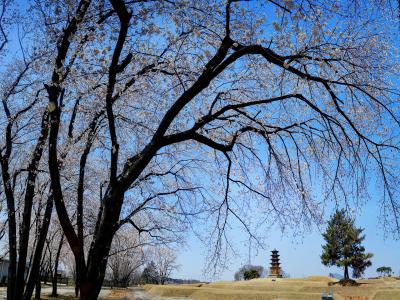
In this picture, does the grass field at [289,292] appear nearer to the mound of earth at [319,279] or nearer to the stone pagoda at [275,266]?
the mound of earth at [319,279]

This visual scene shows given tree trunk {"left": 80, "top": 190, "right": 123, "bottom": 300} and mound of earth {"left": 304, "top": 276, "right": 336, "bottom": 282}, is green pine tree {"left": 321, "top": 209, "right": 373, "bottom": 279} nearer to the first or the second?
mound of earth {"left": 304, "top": 276, "right": 336, "bottom": 282}

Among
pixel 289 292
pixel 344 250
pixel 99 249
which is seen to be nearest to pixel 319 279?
pixel 344 250

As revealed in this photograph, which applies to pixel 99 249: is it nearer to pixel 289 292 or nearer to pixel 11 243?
pixel 11 243

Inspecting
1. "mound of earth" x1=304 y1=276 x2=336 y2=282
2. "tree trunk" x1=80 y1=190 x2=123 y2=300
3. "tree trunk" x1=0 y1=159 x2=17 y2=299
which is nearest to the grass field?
"mound of earth" x1=304 y1=276 x2=336 y2=282

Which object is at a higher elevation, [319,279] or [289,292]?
[289,292]

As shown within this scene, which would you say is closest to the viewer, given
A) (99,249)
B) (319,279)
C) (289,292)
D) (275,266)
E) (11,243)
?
(99,249)

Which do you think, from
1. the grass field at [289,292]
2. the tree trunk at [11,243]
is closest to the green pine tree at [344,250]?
the grass field at [289,292]

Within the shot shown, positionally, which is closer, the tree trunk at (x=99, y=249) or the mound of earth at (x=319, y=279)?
A: the tree trunk at (x=99, y=249)

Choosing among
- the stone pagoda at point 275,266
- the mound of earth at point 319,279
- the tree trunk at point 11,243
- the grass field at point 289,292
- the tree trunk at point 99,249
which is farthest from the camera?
the stone pagoda at point 275,266

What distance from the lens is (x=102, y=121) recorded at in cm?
1120

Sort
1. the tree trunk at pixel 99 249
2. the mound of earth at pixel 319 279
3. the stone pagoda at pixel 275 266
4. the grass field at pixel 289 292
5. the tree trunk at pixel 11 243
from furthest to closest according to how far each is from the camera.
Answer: the stone pagoda at pixel 275 266
the mound of earth at pixel 319 279
the grass field at pixel 289 292
the tree trunk at pixel 11 243
the tree trunk at pixel 99 249

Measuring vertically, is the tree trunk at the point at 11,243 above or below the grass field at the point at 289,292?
above

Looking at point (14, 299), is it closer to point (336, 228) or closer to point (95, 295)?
point (95, 295)

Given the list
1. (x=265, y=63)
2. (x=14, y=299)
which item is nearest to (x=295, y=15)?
(x=265, y=63)
